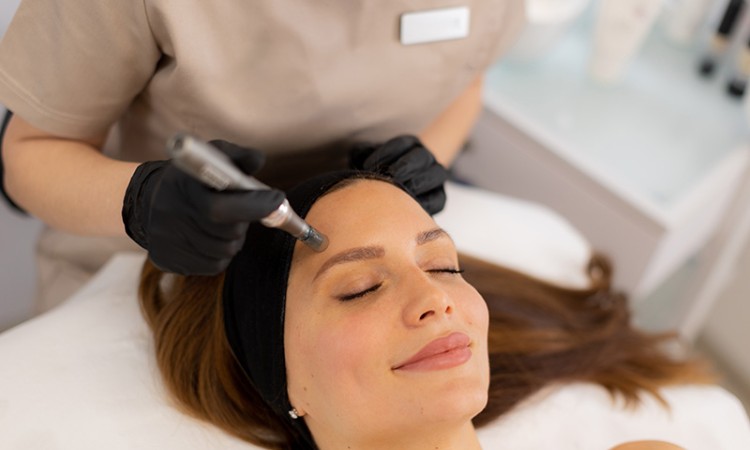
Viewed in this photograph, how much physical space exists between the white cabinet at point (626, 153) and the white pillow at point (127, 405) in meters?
0.33

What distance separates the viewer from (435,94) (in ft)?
3.46

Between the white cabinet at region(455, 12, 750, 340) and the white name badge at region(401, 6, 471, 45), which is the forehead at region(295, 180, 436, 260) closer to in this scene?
the white name badge at region(401, 6, 471, 45)

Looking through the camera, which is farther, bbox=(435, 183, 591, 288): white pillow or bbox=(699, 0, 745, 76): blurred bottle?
bbox=(699, 0, 745, 76): blurred bottle

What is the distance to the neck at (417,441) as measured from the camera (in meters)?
0.77

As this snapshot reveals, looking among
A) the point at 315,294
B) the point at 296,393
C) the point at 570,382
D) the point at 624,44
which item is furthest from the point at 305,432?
the point at 624,44

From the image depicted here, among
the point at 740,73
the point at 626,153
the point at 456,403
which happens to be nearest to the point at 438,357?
the point at 456,403

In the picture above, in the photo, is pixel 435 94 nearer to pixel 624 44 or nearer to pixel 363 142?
pixel 363 142

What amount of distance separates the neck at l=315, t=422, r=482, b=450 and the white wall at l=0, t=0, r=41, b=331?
76 cm

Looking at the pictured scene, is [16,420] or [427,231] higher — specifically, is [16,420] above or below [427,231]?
below

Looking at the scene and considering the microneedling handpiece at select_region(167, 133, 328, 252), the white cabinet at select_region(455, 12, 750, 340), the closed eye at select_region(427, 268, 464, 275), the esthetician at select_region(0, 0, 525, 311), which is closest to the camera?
the microneedling handpiece at select_region(167, 133, 328, 252)

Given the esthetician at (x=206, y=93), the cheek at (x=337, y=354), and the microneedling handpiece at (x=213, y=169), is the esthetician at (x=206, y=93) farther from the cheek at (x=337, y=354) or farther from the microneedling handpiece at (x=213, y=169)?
the cheek at (x=337, y=354)

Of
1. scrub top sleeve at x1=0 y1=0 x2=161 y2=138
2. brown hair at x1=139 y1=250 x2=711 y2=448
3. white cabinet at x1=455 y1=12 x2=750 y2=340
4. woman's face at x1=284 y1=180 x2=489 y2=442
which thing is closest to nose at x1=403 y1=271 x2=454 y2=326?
woman's face at x1=284 y1=180 x2=489 y2=442

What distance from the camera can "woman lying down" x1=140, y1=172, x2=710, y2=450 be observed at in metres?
0.74

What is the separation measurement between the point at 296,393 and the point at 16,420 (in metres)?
0.35
